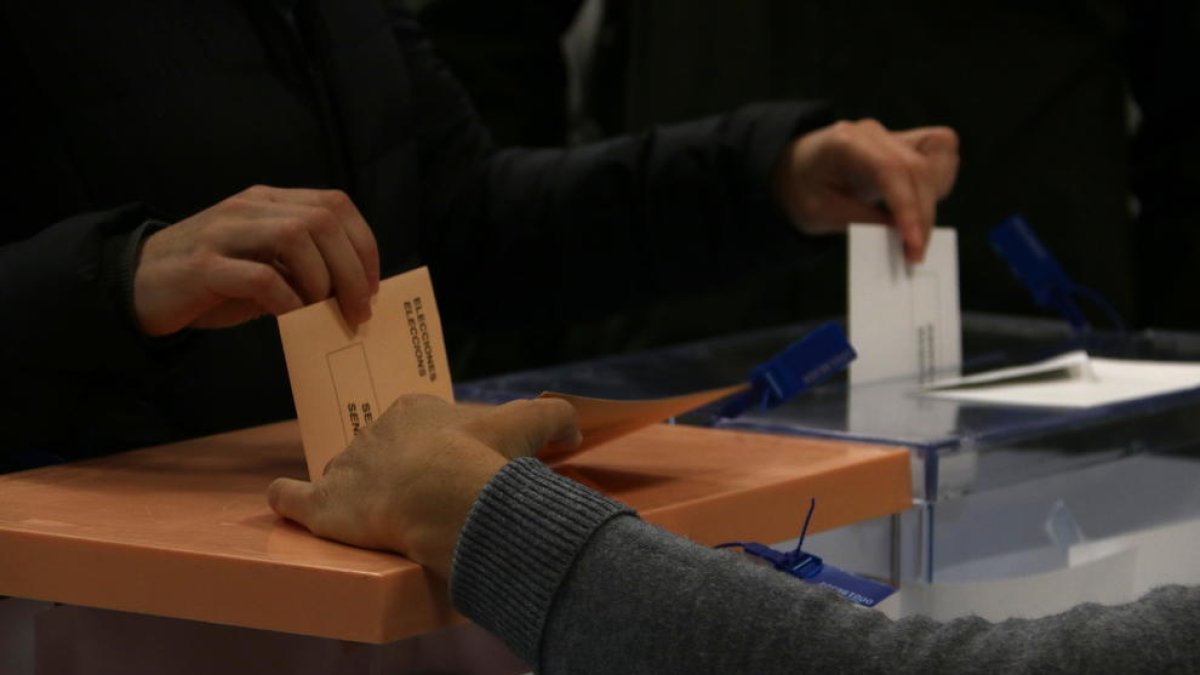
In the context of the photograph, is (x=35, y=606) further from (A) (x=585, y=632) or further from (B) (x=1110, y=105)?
(B) (x=1110, y=105)

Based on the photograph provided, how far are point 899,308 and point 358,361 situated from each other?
2.16 feet

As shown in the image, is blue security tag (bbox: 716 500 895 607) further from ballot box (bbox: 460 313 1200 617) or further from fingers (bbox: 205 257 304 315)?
fingers (bbox: 205 257 304 315)

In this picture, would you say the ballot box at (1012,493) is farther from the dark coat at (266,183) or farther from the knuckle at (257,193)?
the knuckle at (257,193)

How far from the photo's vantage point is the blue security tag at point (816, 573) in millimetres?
969

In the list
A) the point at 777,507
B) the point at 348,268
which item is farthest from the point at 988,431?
→ the point at 348,268

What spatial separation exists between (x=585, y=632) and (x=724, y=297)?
1985 millimetres

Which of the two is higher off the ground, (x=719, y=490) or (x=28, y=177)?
(x=28, y=177)

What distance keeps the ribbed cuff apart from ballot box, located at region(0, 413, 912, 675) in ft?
0.08

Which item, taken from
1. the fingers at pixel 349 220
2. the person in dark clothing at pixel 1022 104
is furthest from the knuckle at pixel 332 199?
the person in dark clothing at pixel 1022 104

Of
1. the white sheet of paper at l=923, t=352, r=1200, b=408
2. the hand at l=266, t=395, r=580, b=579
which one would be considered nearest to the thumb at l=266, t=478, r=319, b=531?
the hand at l=266, t=395, r=580, b=579

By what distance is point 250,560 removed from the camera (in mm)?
870

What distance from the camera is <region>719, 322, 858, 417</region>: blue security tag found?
4.29 ft

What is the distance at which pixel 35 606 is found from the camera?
3.17ft

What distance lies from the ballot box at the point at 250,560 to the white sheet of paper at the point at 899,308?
394 mm
